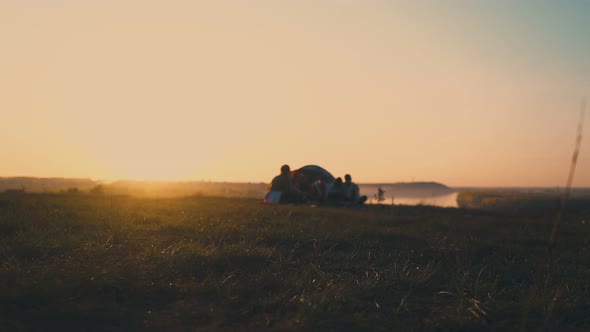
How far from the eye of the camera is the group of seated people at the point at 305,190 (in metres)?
22.7

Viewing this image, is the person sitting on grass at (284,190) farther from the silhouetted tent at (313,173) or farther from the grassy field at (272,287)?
the grassy field at (272,287)

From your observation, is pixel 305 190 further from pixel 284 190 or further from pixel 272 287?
pixel 272 287

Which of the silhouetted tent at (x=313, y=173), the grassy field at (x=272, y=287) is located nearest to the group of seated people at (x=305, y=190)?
the silhouetted tent at (x=313, y=173)

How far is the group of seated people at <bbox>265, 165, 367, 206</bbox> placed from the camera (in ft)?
74.4

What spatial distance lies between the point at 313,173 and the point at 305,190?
124cm

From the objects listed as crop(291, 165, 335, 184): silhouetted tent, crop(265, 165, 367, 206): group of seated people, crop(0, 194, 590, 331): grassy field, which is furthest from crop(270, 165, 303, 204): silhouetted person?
crop(0, 194, 590, 331): grassy field

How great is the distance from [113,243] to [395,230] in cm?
616

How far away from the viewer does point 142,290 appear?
14.3 ft

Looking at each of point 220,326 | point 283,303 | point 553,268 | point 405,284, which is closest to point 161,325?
point 220,326

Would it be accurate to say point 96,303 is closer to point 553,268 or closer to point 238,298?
point 238,298

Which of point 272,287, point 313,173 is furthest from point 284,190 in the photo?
point 272,287

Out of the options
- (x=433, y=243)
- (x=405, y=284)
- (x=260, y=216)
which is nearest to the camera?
(x=405, y=284)

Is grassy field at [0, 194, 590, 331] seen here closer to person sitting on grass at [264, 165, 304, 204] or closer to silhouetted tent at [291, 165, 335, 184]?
person sitting on grass at [264, 165, 304, 204]

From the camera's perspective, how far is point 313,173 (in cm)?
2411
